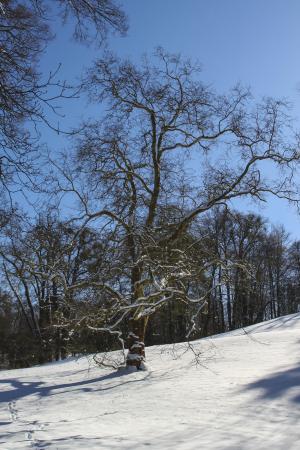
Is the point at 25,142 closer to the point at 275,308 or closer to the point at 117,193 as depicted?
the point at 117,193

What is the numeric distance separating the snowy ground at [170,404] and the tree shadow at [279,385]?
2 cm

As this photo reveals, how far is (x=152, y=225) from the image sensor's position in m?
15.7

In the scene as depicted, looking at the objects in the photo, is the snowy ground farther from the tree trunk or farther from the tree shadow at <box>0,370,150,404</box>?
the tree trunk

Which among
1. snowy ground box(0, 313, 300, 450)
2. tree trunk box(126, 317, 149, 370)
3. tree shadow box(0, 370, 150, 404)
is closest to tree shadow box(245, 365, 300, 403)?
snowy ground box(0, 313, 300, 450)

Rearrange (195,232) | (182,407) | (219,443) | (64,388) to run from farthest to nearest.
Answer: (195,232), (64,388), (182,407), (219,443)

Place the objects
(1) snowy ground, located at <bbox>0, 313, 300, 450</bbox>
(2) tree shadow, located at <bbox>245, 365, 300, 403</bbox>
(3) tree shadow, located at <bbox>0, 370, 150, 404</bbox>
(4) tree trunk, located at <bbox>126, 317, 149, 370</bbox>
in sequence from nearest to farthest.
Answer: (1) snowy ground, located at <bbox>0, 313, 300, 450</bbox> < (2) tree shadow, located at <bbox>245, 365, 300, 403</bbox> < (3) tree shadow, located at <bbox>0, 370, 150, 404</bbox> < (4) tree trunk, located at <bbox>126, 317, 149, 370</bbox>

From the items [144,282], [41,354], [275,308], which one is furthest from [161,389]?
[275,308]

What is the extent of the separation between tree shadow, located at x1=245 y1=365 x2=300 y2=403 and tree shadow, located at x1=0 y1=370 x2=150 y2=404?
3.75m

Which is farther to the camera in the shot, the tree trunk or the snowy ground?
the tree trunk

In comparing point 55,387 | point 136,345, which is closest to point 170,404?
point 136,345

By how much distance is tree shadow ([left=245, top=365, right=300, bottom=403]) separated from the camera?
918 centimetres

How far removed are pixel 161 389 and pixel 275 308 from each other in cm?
3896

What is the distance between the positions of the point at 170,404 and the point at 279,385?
2.24 meters

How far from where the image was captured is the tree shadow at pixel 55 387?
12927 mm
